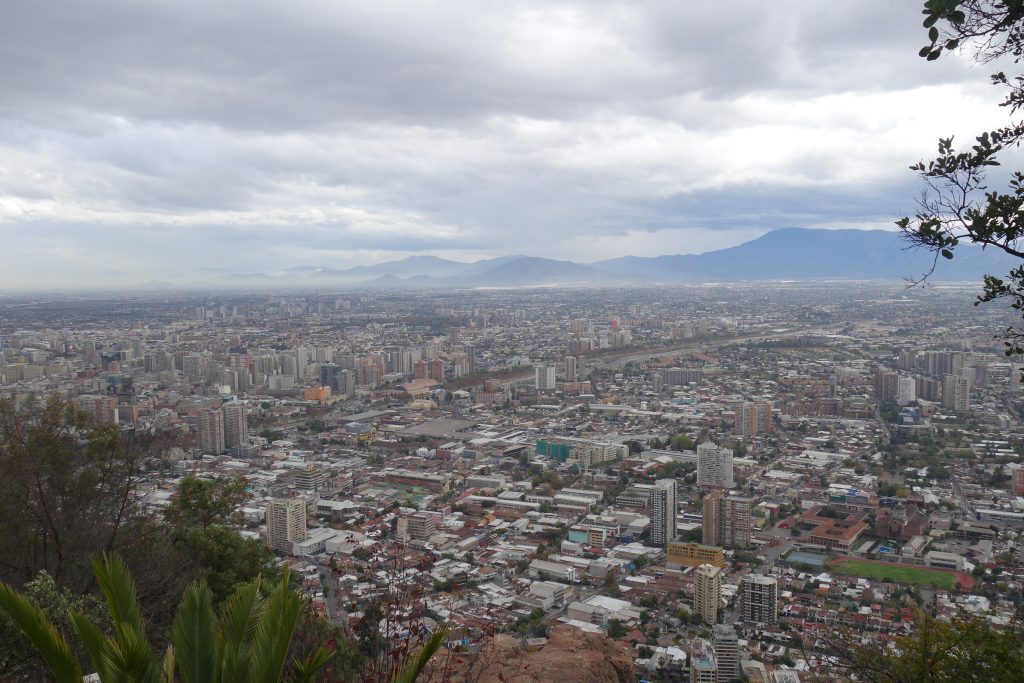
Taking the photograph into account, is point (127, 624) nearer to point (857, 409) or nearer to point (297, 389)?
point (857, 409)

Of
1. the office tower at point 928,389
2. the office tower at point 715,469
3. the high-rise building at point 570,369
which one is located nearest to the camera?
the office tower at point 715,469

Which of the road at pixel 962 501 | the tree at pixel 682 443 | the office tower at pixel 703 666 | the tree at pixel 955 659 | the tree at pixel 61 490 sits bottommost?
the tree at pixel 682 443

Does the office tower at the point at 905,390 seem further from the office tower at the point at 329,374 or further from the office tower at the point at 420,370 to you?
the office tower at the point at 329,374

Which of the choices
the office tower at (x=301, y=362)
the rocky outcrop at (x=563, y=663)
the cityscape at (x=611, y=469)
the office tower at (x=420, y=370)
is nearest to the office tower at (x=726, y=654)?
the cityscape at (x=611, y=469)

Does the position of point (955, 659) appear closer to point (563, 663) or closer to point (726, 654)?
point (563, 663)

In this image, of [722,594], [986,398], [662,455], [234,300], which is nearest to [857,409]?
[986,398]

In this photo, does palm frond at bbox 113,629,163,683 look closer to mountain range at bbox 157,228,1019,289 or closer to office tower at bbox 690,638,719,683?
office tower at bbox 690,638,719,683

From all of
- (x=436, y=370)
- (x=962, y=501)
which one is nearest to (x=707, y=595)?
(x=962, y=501)
